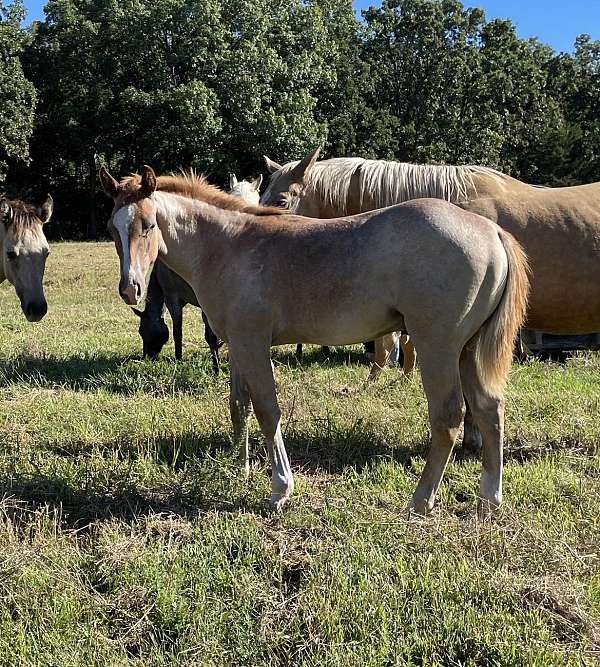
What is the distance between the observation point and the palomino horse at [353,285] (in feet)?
11.6

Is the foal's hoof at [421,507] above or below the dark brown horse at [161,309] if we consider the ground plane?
below

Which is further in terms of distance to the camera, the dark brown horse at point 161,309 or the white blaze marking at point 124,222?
the dark brown horse at point 161,309

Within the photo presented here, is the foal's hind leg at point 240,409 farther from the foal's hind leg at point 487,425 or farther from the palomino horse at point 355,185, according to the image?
the palomino horse at point 355,185

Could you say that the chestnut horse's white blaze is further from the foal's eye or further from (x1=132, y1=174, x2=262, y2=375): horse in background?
(x1=132, y1=174, x2=262, y2=375): horse in background

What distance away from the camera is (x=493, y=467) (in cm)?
387

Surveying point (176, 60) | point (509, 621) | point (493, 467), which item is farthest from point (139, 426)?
point (176, 60)

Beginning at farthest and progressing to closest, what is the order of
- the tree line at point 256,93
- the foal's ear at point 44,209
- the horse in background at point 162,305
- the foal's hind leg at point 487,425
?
the tree line at point 256,93 < the horse in background at point 162,305 < the foal's ear at point 44,209 < the foal's hind leg at point 487,425

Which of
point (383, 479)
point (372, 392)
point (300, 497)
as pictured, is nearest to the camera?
point (300, 497)

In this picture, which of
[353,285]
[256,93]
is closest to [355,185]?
[353,285]

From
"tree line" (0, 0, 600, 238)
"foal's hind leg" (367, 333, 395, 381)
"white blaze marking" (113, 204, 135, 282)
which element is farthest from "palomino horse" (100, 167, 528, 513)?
"tree line" (0, 0, 600, 238)

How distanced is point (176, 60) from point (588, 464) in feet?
103

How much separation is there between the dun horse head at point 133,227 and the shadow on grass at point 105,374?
2797mm

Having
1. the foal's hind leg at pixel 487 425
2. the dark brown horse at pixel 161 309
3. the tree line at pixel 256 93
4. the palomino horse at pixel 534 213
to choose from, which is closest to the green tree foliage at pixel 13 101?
the tree line at pixel 256 93

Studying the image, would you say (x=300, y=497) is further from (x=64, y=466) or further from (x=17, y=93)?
(x=17, y=93)
